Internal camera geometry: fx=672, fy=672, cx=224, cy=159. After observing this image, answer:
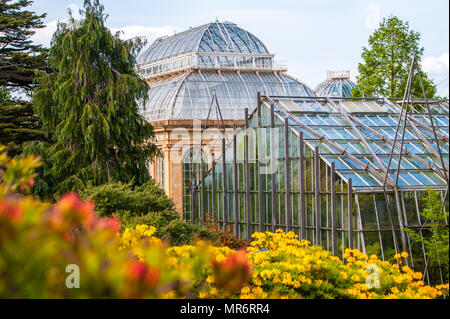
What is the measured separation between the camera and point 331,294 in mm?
12945

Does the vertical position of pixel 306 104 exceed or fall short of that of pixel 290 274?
it exceeds it

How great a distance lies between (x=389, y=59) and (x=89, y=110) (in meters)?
19.8

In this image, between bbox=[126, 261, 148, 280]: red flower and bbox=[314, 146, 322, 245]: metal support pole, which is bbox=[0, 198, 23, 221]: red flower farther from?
bbox=[314, 146, 322, 245]: metal support pole

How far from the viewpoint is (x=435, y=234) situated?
21.2m

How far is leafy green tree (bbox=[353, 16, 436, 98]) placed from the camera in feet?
133

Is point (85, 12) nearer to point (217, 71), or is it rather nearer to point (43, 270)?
point (217, 71)

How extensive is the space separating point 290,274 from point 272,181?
50.5ft

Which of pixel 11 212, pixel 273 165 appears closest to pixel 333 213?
pixel 273 165

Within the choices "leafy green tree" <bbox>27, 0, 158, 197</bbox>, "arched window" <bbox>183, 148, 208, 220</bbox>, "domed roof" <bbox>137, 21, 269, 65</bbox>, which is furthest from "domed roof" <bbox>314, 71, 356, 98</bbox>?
"leafy green tree" <bbox>27, 0, 158, 197</bbox>

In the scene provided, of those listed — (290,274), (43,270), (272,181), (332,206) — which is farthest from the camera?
(272,181)

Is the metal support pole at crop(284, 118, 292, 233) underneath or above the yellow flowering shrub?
above

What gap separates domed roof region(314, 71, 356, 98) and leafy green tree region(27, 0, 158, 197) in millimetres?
46100

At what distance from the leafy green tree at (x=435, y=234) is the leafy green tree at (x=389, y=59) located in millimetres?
18990
